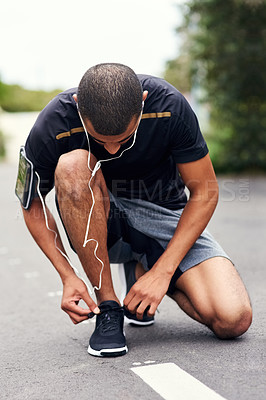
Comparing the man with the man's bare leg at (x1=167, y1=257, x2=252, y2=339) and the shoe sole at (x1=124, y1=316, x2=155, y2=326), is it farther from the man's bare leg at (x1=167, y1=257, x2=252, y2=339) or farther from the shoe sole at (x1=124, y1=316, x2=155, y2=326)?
the shoe sole at (x1=124, y1=316, x2=155, y2=326)

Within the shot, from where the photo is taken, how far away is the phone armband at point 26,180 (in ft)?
8.61

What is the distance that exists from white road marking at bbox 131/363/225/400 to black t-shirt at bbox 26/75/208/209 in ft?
3.01

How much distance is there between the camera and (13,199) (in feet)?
31.1

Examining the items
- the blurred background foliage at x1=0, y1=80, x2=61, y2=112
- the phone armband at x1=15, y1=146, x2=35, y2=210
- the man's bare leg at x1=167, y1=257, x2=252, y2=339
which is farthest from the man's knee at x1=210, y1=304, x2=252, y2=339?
the blurred background foliage at x1=0, y1=80, x2=61, y2=112

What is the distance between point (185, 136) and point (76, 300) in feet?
2.86

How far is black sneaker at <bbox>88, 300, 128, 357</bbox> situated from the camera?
2498 mm

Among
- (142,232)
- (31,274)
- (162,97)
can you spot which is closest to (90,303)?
(142,232)

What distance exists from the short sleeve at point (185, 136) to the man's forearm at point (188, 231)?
0.19 m

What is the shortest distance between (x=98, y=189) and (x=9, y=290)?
1655 millimetres

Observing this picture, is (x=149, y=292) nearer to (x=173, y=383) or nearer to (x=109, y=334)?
(x=109, y=334)

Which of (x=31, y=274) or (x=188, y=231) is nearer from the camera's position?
(x=188, y=231)

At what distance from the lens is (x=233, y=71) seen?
11531 millimetres

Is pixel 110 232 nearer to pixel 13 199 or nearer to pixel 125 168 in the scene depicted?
pixel 125 168

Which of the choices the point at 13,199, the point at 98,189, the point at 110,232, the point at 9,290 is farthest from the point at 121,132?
the point at 13,199
